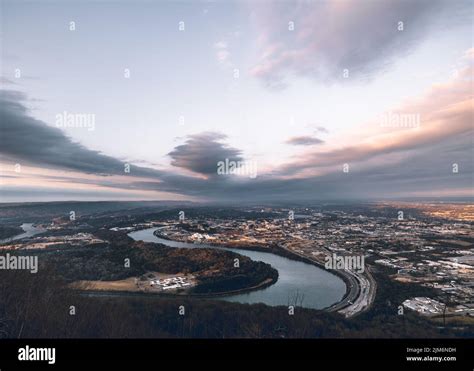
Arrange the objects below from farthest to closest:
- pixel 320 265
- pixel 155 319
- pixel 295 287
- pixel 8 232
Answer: pixel 8 232
pixel 320 265
pixel 295 287
pixel 155 319

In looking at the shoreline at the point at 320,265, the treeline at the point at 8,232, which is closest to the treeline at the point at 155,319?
the shoreline at the point at 320,265

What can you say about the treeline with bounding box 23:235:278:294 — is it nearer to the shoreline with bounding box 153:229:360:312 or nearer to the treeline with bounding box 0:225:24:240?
the shoreline with bounding box 153:229:360:312

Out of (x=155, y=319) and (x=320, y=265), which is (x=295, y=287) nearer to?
(x=320, y=265)

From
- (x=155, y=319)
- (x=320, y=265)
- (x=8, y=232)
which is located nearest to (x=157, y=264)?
(x=155, y=319)

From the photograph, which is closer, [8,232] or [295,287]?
[295,287]

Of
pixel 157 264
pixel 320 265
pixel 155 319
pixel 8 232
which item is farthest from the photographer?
pixel 8 232

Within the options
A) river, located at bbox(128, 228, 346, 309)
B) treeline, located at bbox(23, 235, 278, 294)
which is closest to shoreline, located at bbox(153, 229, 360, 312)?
river, located at bbox(128, 228, 346, 309)

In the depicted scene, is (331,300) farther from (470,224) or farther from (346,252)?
(470,224)

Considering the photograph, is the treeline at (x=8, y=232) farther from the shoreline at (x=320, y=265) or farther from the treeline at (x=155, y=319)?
the shoreline at (x=320, y=265)

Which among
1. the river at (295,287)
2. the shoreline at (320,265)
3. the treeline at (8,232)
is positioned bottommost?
the river at (295,287)
